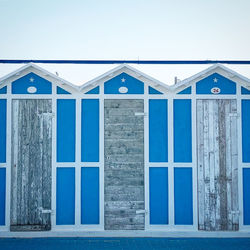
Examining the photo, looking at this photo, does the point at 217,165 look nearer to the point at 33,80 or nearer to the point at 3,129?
the point at 33,80

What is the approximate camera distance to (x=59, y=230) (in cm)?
664

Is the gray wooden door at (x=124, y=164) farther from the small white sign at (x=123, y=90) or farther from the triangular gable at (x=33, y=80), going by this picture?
the triangular gable at (x=33, y=80)

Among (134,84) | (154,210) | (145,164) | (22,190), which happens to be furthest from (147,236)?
(134,84)

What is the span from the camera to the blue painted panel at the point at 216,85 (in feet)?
22.4

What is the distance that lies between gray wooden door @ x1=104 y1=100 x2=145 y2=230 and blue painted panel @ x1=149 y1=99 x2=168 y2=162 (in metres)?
0.22

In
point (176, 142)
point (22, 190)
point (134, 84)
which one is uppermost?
point (134, 84)

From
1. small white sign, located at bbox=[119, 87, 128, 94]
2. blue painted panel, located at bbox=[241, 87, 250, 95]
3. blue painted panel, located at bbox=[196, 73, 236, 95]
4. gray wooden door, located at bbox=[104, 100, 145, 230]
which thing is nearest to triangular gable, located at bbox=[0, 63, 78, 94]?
small white sign, located at bbox=[119, 87, 128, 94]

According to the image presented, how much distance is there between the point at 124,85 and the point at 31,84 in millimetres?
2251

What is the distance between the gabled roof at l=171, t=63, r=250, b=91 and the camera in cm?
668

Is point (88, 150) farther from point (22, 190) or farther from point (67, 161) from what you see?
point (22, 190)

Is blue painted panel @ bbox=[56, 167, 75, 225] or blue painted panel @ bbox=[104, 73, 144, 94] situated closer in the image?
blue painted panel @ bbox=[56, 167, 75, 225]

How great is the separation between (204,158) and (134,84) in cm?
247

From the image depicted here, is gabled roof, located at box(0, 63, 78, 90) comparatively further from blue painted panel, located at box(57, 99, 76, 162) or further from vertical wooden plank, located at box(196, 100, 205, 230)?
vertical wooden plank, located at box(196, 100, 205, 230)

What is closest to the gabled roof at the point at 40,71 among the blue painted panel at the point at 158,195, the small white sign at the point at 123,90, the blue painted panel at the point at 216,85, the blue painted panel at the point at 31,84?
the blue painted panel at the point at 31,84
